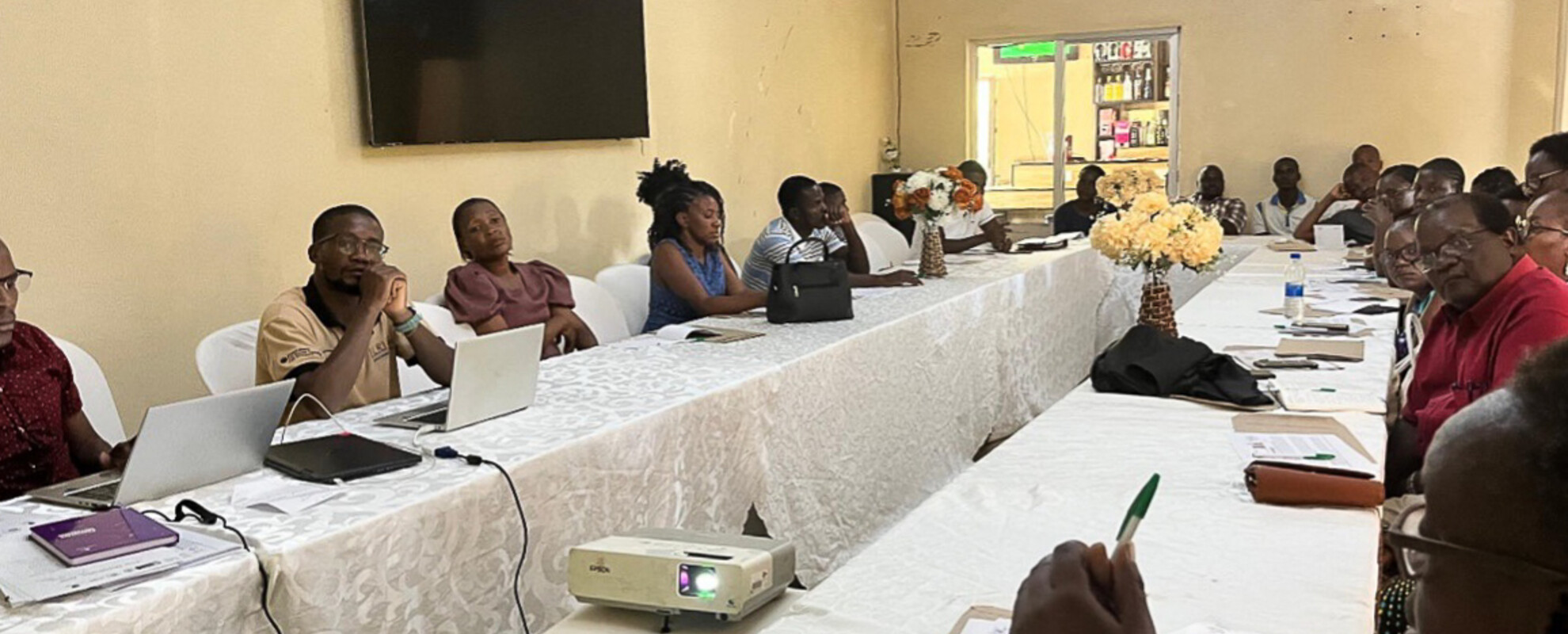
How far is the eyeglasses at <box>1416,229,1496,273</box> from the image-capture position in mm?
2469

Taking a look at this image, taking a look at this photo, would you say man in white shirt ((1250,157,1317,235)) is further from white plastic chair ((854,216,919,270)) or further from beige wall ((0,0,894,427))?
beige wall ((0,0,894,427))

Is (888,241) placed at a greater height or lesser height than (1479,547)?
lesser

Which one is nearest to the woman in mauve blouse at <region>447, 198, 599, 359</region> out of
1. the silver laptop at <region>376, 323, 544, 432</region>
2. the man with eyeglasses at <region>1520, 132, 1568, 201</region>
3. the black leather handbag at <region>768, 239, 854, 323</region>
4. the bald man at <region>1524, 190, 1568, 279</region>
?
the black leather handbag at <region>768, 239, 854, 323</region>

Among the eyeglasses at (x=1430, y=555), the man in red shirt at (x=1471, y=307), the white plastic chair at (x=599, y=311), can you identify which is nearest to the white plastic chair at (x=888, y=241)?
the white plastic chair at (x=599, y=311)

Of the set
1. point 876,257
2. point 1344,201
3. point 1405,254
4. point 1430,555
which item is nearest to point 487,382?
point 1430,555

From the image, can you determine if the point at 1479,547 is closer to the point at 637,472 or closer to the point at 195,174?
the point at 637,472

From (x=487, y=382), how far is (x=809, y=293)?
147 cm

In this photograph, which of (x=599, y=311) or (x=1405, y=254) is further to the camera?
(x=599, y=311)

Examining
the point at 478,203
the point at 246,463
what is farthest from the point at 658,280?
the point at 246,463

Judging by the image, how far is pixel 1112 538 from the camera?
5.85 ft

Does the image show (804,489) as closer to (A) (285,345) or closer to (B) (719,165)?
(A) (285,345)

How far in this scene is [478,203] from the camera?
3.77m

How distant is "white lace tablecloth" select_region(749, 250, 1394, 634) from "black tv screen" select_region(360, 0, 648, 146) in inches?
109

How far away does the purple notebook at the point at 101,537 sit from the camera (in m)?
1.50
